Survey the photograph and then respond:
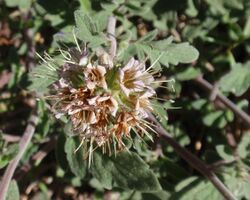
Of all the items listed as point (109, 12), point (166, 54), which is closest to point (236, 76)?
point (166, 54)

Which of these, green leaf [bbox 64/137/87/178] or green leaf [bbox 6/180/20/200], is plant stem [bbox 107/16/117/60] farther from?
green leaf [bbox 6/180/20/200]

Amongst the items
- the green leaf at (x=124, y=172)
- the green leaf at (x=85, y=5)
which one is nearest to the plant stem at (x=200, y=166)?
the green leaf at (x=124, y=172)

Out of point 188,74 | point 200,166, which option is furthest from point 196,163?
point 188,74

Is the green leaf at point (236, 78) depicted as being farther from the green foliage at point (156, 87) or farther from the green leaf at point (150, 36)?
the green leaf at point (150, 36)

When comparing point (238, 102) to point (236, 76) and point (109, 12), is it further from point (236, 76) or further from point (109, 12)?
point (109, 12)

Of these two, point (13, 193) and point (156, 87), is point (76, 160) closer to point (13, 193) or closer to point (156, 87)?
point (13, 193)

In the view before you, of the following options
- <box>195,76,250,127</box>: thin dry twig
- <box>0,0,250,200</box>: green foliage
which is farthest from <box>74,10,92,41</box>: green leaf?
<box>195,76,250,127</box>: thin dry twig
